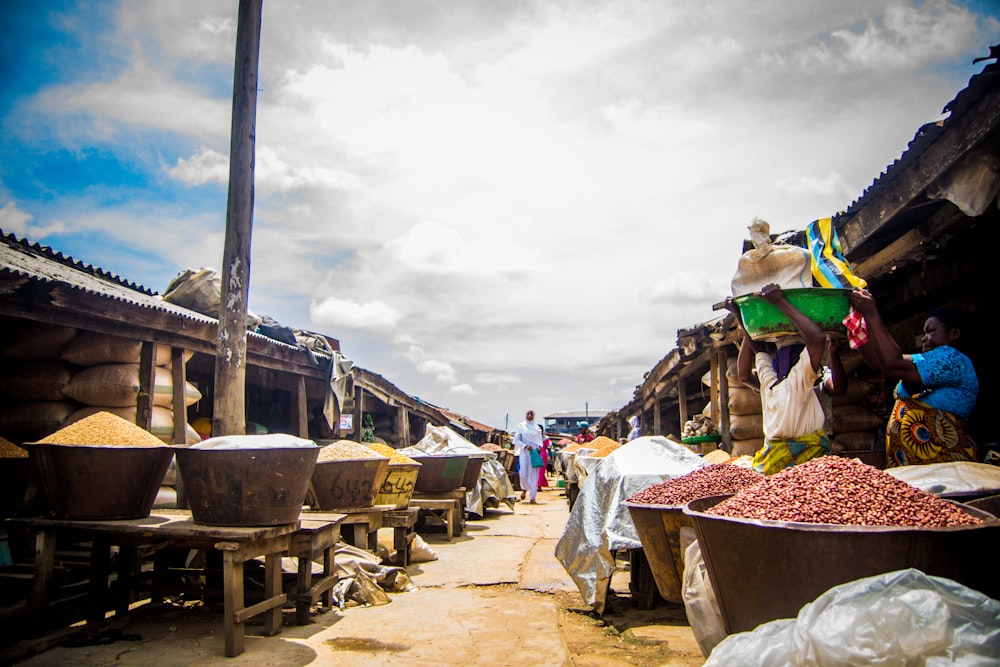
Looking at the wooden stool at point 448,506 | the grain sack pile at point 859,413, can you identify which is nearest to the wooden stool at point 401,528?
the wooden stool at point 448,506

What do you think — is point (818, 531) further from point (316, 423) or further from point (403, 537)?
point (316, 423)

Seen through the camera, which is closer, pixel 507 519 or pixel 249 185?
pixel 249 185

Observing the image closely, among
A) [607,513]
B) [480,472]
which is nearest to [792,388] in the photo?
[607,513]

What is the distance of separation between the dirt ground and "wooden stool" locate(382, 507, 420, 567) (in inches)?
31.4

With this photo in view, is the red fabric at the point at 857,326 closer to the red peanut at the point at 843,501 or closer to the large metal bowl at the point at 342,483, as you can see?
the red peanut at the point at 843,501

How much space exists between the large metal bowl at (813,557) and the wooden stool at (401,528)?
15.2ft

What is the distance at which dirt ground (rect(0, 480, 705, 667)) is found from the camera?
338 centimetres

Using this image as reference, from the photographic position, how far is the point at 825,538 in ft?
5.57

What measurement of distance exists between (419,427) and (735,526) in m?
18.3

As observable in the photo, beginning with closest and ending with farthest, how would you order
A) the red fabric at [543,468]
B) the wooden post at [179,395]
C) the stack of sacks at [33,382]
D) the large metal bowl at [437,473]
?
the stack of sacks at [33,382] < the wooden post at [179,395] < the large metal bowl at [437,473] < the red fabric at [543,468]

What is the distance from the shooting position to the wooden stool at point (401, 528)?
623 cm

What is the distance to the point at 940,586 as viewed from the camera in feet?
4.75

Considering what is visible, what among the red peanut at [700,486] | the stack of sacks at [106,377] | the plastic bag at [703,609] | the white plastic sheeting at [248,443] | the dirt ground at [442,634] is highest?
the stack of sacks at [106,377]

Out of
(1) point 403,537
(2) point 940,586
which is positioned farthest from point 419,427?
(2) point 940,586
